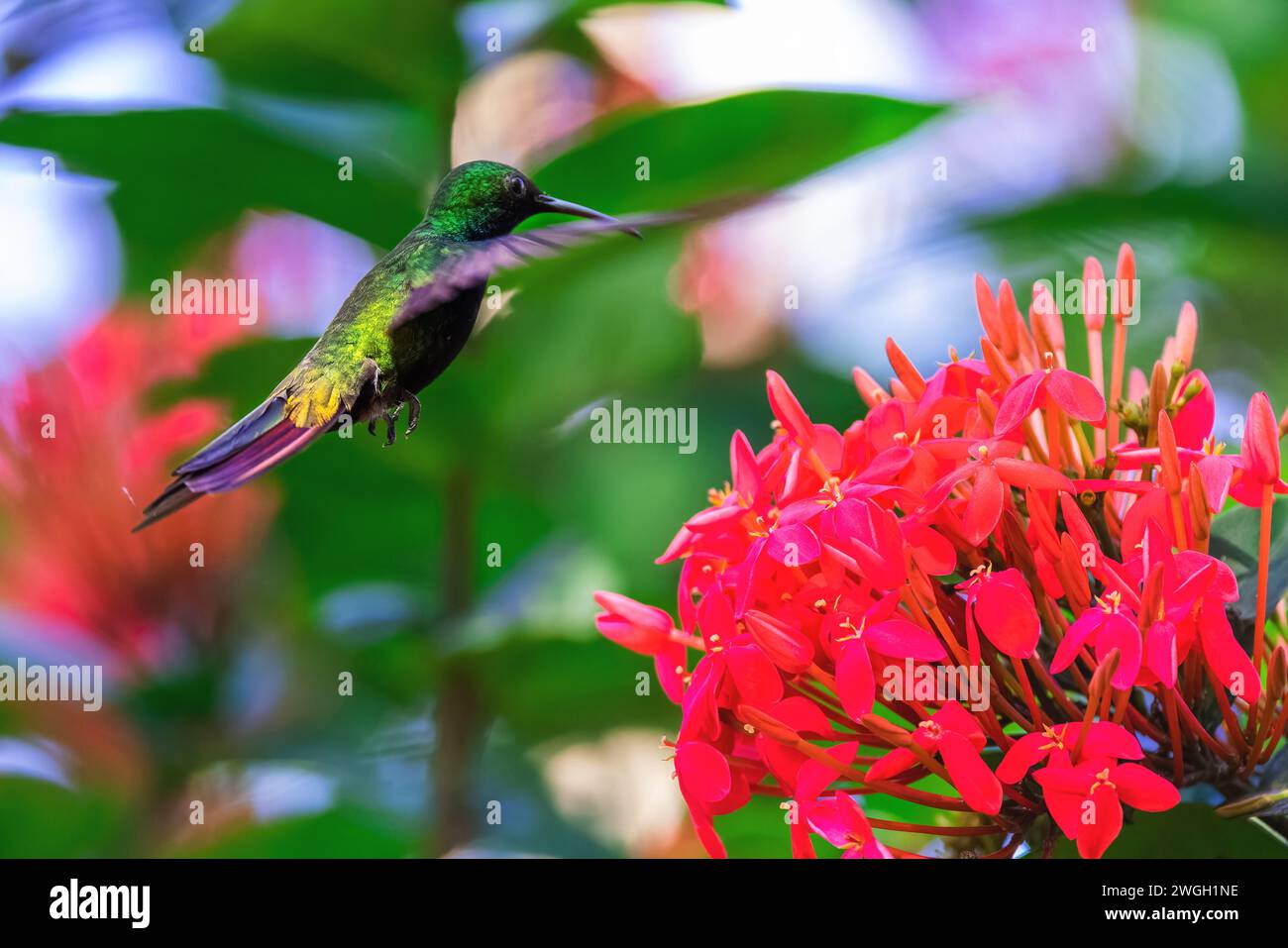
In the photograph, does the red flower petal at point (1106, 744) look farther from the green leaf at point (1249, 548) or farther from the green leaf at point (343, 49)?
the green leaf at point (343, 49)

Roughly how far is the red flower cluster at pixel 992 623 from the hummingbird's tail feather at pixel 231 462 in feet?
0.81

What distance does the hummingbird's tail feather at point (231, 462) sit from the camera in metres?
0.72

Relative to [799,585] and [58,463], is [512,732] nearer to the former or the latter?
[58,463]

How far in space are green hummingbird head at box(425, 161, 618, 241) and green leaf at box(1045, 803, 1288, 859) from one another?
0.49 metres

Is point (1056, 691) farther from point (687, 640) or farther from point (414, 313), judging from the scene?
point (414, 313)

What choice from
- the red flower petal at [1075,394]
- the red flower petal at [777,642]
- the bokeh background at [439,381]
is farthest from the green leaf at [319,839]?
the red flower petal at [1075,394]

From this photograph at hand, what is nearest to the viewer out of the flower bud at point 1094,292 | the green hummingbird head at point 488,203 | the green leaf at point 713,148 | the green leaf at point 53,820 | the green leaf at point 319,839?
the flower bud at point 1094,292

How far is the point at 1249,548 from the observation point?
2.30 ft

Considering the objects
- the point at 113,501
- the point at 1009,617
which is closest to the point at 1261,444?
the point at 1009,617

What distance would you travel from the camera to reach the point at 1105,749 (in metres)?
0.57

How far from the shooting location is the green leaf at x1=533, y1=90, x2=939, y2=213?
0.98m

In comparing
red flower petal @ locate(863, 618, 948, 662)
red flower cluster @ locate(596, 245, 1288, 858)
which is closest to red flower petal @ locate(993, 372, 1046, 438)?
red flower cluster @ locate(596, 245, 1288, 858)
